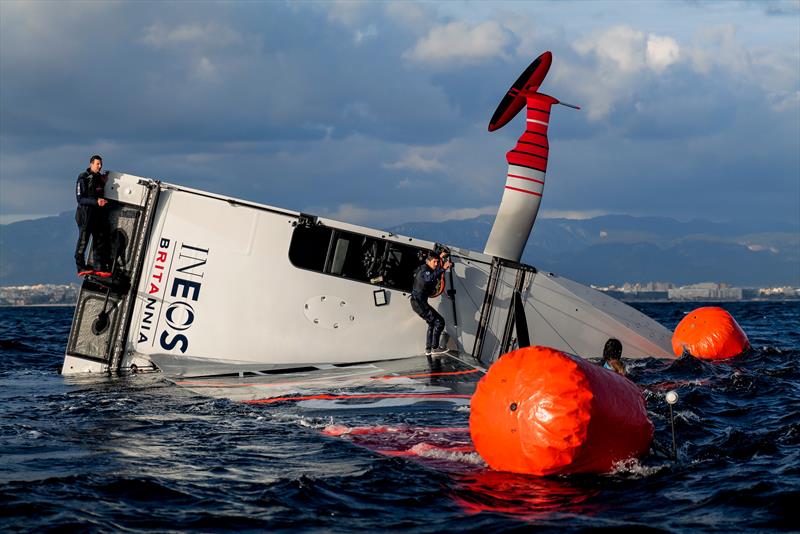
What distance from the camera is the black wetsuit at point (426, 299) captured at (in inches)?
723

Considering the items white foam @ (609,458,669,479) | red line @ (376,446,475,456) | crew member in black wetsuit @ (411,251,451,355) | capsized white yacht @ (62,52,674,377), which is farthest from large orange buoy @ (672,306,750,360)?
white foam @ (609,458,669,479)

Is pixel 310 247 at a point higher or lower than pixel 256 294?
higher

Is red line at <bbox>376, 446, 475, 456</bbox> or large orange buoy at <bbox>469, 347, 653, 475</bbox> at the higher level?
large orange buoy at <bbox>469, 347, 653, 475</bbox>

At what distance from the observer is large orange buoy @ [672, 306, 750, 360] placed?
23.4 metres

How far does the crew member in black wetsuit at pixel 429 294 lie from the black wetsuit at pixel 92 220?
607cm

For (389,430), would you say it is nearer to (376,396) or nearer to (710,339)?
(376,396)

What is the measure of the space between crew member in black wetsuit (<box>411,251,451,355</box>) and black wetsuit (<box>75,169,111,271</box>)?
6067 mm

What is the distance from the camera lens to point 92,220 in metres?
17.9

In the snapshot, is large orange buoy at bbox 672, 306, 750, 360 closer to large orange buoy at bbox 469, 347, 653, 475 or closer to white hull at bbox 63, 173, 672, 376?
white hull at bbox 63, 173, 672, 376

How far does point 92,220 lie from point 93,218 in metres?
0.04

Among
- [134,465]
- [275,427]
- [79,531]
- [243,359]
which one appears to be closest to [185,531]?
[79,531]

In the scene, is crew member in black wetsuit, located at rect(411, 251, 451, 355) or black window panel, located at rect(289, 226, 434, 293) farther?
black window panel, located at rect(289, 226, 434, 293)

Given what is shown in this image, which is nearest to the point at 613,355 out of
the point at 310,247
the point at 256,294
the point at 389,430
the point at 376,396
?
the point at 376,396

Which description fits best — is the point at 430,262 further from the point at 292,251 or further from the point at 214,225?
the point at 214,225
